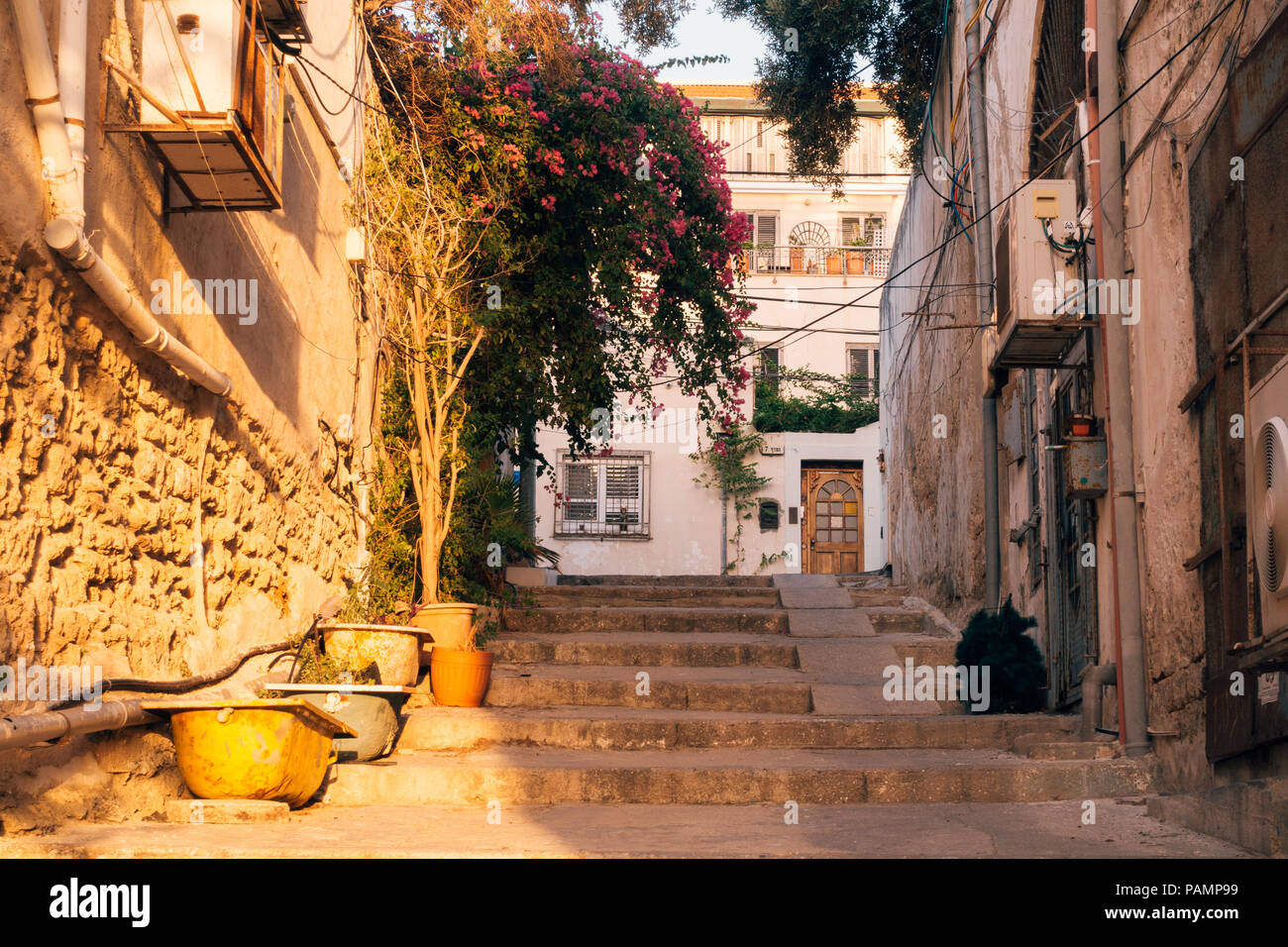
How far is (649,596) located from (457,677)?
3592 mm

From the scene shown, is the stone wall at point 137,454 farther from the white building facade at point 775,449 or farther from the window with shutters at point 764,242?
the window with shutters at point 764,242

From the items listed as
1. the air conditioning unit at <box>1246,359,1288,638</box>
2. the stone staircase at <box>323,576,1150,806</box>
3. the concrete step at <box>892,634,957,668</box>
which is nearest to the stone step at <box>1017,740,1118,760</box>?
the stone staircase at <box>323,576,1150,806</box>

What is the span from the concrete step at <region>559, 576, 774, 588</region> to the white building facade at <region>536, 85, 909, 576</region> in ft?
18.6

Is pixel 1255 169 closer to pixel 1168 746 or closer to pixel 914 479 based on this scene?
pixel 1168 746

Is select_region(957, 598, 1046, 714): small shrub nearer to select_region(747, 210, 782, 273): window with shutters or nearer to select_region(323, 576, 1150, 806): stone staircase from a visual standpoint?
select_region(323, 576, 1150, 806): stone staircase

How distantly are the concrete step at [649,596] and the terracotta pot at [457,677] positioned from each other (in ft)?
9.71

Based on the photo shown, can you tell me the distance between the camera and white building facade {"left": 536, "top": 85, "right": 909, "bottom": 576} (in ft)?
63.6

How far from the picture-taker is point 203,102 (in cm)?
427

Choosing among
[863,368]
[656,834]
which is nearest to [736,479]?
[863,368]

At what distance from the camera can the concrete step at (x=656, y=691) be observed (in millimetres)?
7133

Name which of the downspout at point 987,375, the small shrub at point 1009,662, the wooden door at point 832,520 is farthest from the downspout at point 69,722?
the wooden door at point 832,520

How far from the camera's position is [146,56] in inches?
170

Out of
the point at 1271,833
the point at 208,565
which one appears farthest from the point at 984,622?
the point at 208,565

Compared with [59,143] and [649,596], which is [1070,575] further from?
[59,143]
